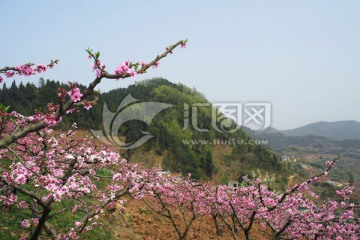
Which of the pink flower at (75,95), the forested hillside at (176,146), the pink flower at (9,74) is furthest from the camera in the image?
the forested hillside at (176,146)

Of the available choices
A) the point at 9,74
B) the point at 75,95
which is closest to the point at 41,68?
the point at 9,74

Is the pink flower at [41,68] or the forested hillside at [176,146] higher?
the pink flower at [41,68]

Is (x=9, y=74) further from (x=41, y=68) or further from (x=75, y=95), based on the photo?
(x=75, y=95)

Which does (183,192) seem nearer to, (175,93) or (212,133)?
(212,133)

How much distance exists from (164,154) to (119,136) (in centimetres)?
1057

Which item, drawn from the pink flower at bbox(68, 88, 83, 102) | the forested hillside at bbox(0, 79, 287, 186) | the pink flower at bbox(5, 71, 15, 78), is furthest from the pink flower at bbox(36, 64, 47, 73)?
the forested hillside at bbox(0, 79, 287, 186)

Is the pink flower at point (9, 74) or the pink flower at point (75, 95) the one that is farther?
the pink flower at point (9, 74)

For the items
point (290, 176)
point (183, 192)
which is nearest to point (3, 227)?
point (183, 192)

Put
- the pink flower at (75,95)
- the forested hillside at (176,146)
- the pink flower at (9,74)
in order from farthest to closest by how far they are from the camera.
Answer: the forested hillside at (176,146) → the pink flower at (9,74) → the pink flower at (75,95)

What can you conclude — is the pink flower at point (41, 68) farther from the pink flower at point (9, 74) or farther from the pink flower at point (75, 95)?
the pink flower at point (75, 95)

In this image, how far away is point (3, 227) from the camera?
26.9 feet

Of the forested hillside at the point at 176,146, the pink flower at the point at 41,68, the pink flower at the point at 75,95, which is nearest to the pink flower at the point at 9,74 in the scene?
the pink flower at the point at 41,68

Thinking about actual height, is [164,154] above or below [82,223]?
below

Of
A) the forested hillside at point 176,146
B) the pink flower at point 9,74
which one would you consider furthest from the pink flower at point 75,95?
the forested hillside at point 176,146
